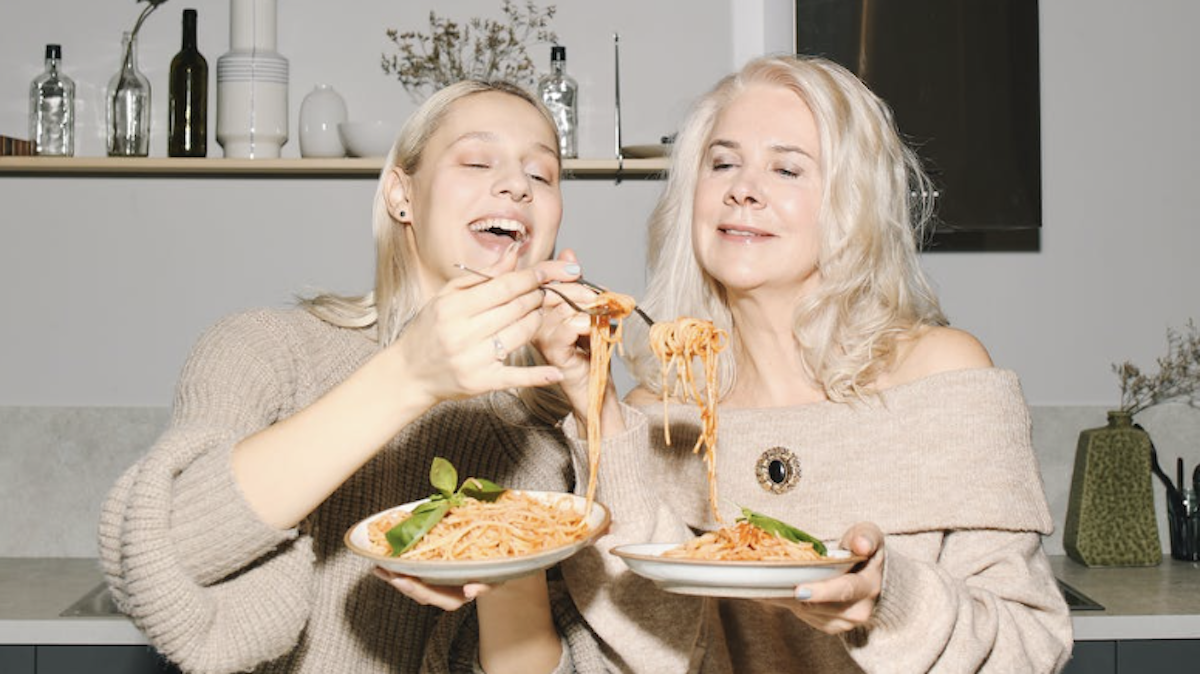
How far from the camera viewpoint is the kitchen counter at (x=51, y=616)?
274 centimetres

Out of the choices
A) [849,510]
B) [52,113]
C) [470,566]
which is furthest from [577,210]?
[470,566]

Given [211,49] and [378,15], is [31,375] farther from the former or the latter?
[378,15]

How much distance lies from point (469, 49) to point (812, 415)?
190 centimetres

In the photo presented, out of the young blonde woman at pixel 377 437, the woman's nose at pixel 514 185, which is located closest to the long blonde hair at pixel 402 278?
the young blonde woman at pixel 377 437

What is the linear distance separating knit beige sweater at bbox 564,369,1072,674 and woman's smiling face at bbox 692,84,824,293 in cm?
23

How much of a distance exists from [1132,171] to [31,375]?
9.81 feet

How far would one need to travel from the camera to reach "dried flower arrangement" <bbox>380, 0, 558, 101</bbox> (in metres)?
3.47

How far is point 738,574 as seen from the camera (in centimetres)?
135

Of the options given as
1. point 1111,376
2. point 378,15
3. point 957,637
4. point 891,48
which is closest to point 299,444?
point 957,637

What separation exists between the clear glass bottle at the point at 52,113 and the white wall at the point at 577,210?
137 mm

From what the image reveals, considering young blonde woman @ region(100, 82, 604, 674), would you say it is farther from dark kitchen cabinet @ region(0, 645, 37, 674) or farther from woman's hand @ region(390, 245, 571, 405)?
dark kitchen cabinet @ region(0, 645, 37, 674)

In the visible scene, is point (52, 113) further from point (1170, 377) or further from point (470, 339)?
point (1170, 377)

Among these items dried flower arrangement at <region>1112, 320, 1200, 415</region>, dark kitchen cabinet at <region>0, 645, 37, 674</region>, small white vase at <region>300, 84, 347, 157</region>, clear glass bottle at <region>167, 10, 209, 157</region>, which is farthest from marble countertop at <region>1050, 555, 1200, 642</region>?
clear glass bottle at <region>167, 10, 209, 157</region>

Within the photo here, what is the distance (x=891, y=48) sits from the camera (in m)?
3.05
